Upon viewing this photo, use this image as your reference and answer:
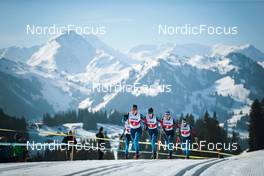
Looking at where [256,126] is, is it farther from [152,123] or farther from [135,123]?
[135,123]

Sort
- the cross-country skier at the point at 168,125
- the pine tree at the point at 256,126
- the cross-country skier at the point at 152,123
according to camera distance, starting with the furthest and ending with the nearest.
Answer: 1. the pine tree at the point at 256,126
2. the cross-country skier at the point at 168,125
3. the cross-country skier at the point at 152,123

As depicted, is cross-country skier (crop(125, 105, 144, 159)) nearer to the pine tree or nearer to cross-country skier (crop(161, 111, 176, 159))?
cross-country skier (crop(161, 111, 176, 159))

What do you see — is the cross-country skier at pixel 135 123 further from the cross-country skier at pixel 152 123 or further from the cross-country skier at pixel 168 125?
the cross-country skier at pixel 168 125

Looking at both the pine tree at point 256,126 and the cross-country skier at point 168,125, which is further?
the pine tree at point 256,126

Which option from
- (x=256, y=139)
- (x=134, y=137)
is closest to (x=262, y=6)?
(x=134, y=137)

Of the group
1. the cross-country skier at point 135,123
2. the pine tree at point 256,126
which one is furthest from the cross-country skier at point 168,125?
the pine tree at point 256,126

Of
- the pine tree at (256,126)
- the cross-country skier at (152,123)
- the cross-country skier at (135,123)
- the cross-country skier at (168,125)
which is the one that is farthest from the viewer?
the pine tree at (256,126)

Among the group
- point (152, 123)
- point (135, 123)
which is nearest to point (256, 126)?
point (152, 123)

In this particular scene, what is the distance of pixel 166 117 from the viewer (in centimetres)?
2108

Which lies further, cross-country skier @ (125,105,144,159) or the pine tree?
the pine tree

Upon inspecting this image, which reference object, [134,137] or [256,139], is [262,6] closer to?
[134,137]

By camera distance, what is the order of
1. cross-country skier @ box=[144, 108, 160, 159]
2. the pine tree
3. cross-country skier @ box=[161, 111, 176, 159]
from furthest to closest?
the pine tree
cross-country skier @ box=[161, 111, 176, 159]
cross-country skier @ box=[144, 108, 160, 159]

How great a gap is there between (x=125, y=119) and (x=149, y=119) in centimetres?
108

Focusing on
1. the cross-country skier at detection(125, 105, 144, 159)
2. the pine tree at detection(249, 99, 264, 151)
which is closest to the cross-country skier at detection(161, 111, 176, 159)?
the cross-country skier at detection(125, 105, 144, 159)
